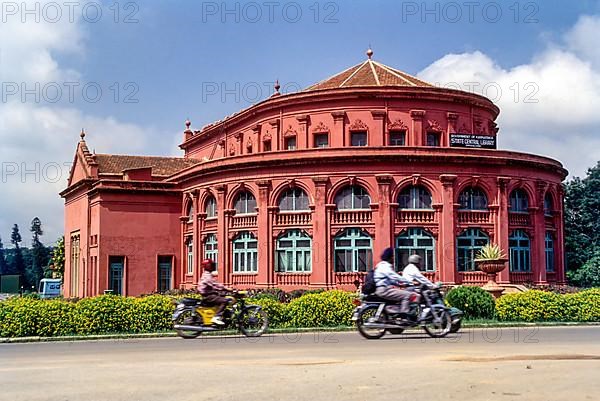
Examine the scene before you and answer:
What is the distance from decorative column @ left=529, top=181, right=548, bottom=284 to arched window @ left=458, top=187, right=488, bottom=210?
322 centimetres

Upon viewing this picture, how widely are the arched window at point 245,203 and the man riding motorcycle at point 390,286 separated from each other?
24808mm

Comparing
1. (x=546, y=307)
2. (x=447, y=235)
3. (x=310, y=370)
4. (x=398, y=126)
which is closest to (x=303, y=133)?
(x=398, y=126)

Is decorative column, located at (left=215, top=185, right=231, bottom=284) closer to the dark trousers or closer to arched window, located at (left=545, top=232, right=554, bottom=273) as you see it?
arched window, located at (left=545, top=232, right=554, bottom=273)

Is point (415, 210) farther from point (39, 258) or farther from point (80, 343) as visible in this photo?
point (39, 258)

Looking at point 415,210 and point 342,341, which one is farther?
point 415,210

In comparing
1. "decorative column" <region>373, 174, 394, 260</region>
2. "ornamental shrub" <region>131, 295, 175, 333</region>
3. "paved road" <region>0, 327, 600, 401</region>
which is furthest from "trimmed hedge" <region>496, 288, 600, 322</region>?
"ornamental shrub" <region>131, 295, 175, 333</region>

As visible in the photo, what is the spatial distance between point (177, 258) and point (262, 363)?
32129 millimetres

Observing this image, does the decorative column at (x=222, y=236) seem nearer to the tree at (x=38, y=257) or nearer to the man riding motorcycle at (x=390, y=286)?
the man riding motorcycle at (x=390, y=286)

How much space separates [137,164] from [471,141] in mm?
22925

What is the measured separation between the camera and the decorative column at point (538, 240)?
41.6 m

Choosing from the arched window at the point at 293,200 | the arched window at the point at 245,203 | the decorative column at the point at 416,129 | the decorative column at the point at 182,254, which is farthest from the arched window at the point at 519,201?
the decorative column at the point at 182,254

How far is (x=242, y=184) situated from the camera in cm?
4209

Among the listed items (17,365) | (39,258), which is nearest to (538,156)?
(17,365)

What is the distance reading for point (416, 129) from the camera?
145ft
